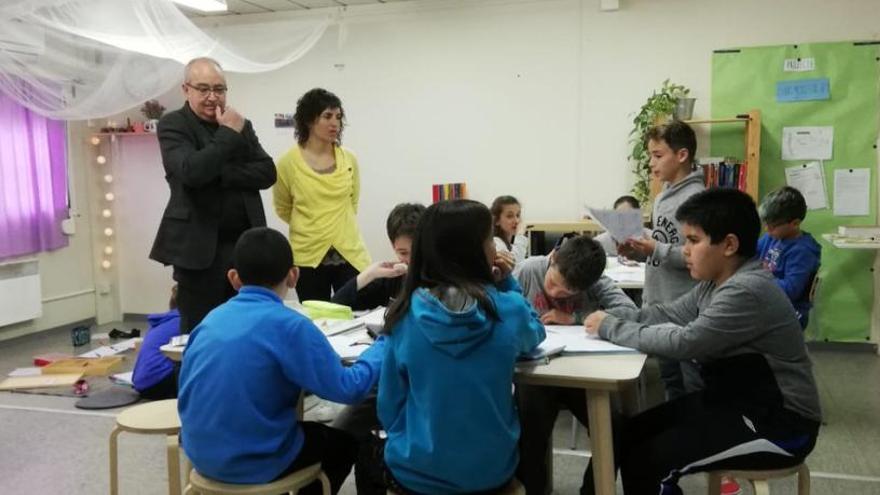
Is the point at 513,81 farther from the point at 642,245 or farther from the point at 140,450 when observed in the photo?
the point at 140,450

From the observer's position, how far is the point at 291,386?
1716 mm

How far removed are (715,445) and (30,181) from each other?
17.9ft

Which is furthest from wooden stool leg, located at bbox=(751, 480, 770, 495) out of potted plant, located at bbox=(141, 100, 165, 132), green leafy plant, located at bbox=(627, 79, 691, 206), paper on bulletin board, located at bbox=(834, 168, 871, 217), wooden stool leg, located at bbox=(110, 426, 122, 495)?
potted plant, located at bbox=(141, 100, 165, 132)

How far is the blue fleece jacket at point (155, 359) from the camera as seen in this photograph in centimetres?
368

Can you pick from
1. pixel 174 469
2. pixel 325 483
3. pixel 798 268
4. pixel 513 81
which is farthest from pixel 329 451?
pixel 513 81

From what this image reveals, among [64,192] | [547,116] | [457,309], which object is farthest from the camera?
[64,192]

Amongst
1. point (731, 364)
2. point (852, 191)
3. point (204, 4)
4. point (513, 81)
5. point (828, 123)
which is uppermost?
point (204, 4)

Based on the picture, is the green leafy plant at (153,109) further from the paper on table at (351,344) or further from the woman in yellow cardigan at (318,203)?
the paper on table at (351,344)

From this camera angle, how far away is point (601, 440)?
5.94 ft

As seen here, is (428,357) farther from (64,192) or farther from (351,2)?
(64,192)

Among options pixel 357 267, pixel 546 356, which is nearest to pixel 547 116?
pixel 357 267

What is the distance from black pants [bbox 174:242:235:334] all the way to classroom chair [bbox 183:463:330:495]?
107 centimetres

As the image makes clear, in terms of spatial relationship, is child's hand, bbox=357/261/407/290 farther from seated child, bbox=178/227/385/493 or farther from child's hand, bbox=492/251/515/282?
seated child, bbox=178/227/385/493

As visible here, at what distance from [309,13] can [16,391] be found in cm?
363
